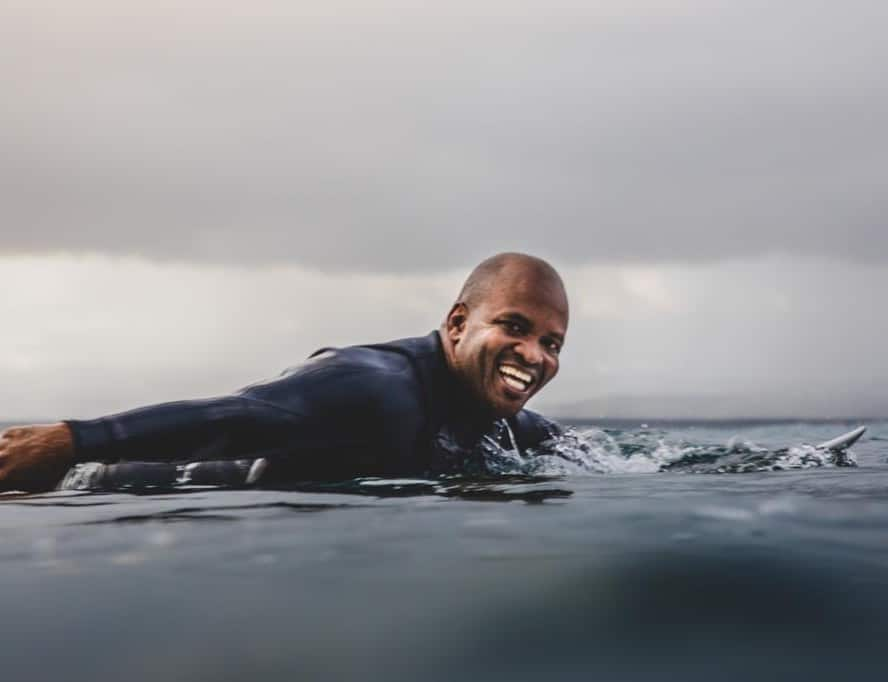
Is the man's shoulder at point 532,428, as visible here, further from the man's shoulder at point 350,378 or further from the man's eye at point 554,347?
the man's shoulder at point 350,378

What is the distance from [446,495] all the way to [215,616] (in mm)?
1686

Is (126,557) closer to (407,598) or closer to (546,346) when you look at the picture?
(407,598)

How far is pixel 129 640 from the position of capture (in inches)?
66.6

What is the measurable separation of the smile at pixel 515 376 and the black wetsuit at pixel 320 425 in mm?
319

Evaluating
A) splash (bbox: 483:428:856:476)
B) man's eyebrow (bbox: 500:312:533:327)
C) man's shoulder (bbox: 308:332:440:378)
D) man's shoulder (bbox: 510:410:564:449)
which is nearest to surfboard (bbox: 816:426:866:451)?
splash (bbox: 483:428:856:476)

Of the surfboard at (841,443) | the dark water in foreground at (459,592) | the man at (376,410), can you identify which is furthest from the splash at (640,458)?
the dark water in foreground at (459,592)

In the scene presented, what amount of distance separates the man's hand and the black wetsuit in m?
0.06

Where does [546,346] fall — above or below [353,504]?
above

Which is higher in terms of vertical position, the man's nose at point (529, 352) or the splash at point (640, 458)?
the man's nose at point (529, 352)

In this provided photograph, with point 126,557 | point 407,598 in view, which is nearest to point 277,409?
point 126,557

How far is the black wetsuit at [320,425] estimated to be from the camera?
4402mm

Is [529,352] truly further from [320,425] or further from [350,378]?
[320,425]

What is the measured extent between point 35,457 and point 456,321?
2.20m

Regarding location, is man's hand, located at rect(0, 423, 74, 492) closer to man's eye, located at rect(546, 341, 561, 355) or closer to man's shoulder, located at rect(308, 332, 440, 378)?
man's shoulder, located at rect(308, 332, 440, 378)
